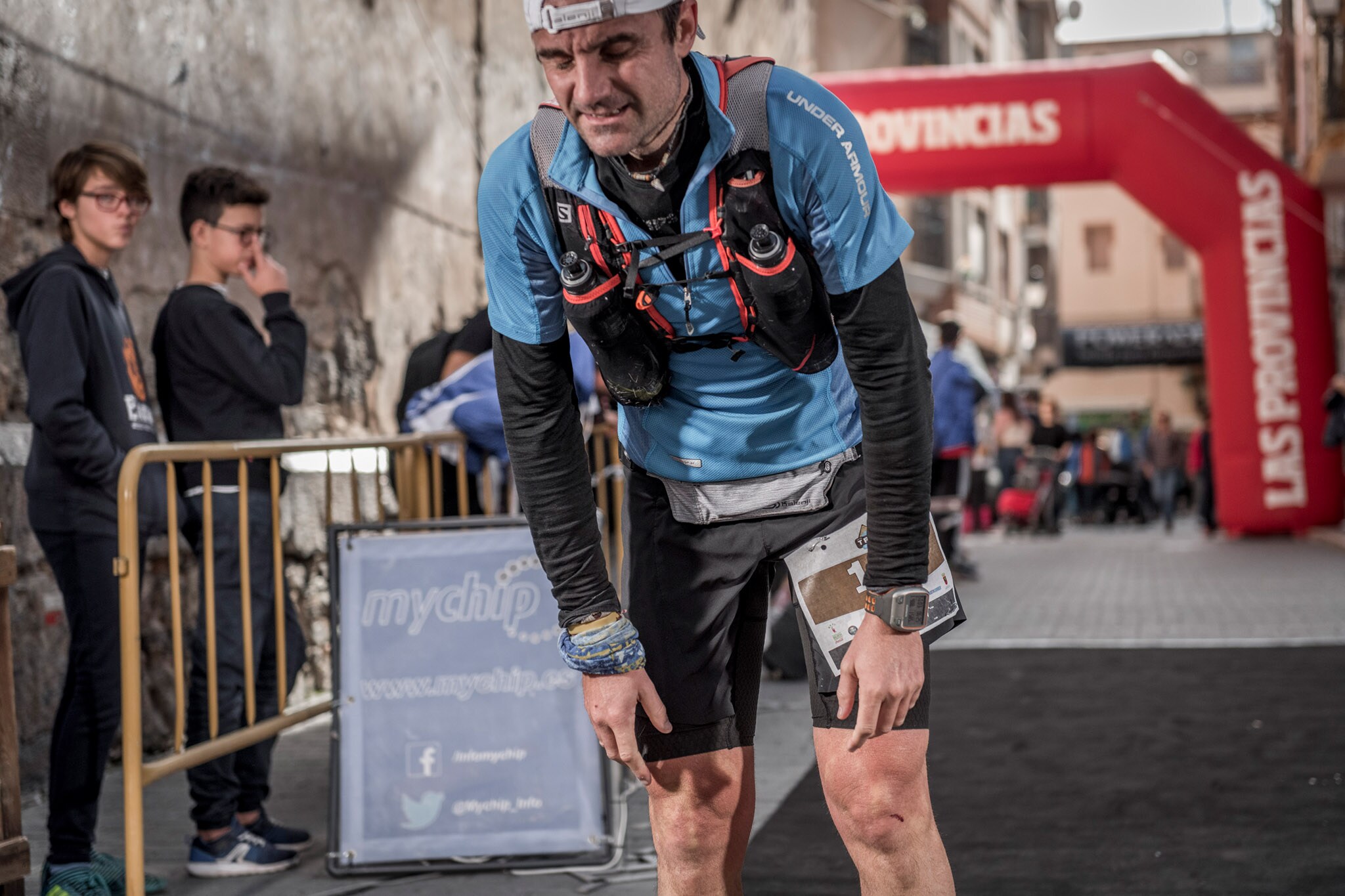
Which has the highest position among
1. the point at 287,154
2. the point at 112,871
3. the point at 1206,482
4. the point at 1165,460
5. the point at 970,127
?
the point at 970,127

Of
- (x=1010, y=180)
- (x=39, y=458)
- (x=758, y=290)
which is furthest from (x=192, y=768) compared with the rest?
(x=1010, y=180)

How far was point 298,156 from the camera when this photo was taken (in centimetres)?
668

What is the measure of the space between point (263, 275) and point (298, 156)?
2502mm

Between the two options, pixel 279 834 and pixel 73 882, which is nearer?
pixel 73 882

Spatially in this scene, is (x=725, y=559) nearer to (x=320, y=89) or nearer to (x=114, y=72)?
(x=114, y=72)

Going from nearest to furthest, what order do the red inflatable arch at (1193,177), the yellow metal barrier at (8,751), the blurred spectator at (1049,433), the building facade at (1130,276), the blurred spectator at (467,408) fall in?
the yellow metal barrier at (8,751)
the blurred spectator at (467,408)
the red inflatable arch at (1193,177)
the blurred spectator at (1049,433)
the building facade at (1130,276)

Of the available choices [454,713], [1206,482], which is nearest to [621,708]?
[454,713]

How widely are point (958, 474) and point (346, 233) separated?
500cm

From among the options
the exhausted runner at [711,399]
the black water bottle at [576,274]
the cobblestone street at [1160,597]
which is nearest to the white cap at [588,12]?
the exhausted runner at [711,399]

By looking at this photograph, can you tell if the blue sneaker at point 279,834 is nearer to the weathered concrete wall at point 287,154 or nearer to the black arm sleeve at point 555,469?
the weathered concrete wall at point 287,154

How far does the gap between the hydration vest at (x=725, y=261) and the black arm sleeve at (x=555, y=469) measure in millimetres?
95

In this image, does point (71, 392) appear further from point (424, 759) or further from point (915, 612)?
point (915, 612)

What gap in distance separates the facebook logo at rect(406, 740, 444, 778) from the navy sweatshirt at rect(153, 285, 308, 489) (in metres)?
0.86

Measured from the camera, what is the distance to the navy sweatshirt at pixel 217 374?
4.08m
